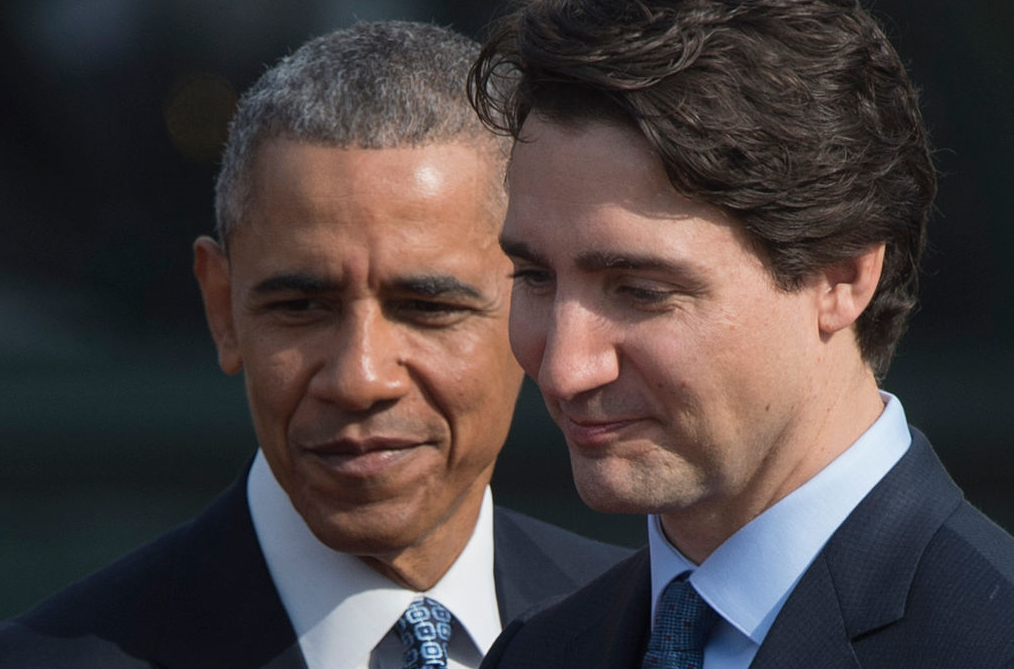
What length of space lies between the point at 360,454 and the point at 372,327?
26 cm

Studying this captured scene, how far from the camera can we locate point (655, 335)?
7.67 ft

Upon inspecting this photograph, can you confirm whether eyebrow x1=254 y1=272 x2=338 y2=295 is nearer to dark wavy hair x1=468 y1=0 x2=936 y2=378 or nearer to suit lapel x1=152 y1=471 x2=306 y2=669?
suit lapel x1=152 y1=471 x2=306 y2=669

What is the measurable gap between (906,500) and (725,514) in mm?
262

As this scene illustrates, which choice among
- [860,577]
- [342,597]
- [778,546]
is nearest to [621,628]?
[778,546]

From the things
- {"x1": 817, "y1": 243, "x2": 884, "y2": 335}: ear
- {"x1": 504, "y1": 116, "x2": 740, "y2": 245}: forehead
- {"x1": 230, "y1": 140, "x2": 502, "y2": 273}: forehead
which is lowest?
{"x1": 230, "y1": 140, "x2": 502, "y2": 273}: forehead

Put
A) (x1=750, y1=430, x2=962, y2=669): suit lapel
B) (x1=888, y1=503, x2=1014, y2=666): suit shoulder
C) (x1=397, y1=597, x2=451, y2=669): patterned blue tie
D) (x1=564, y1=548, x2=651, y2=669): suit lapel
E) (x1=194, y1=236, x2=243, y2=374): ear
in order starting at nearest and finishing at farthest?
(x1=888, y1=503, x2=1014, y2=666): suit shoulder → (x1=750, y1=430, x2=962, y2=669): suit lapel → (x1=564, y1=548, x2=651, y2=669): suit lapel → (x1=397, y1=597, x2=451, y2=669): patterned blue tie → (x1=194, y1=236, x2=243, y2=374): ear

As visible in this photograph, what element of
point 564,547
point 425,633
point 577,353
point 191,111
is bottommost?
point 191,111

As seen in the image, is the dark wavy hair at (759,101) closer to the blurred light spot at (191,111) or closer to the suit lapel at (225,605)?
the suit lapel at (225,605)

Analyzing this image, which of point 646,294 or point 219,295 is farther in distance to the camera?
point 219,295

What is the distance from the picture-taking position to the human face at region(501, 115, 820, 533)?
2.32 m

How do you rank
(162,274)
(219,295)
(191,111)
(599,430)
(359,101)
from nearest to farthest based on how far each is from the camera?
(599,430)
(359,101)
(219,295)
(191,111)
(162,274)

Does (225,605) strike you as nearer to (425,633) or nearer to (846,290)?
(425,633)

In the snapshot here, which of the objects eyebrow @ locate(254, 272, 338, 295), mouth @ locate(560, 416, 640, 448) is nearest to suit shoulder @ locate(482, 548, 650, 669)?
mouth @ locate(560, 416, 640, 448)

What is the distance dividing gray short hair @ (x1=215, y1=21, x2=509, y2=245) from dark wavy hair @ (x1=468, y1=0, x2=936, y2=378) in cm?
79
